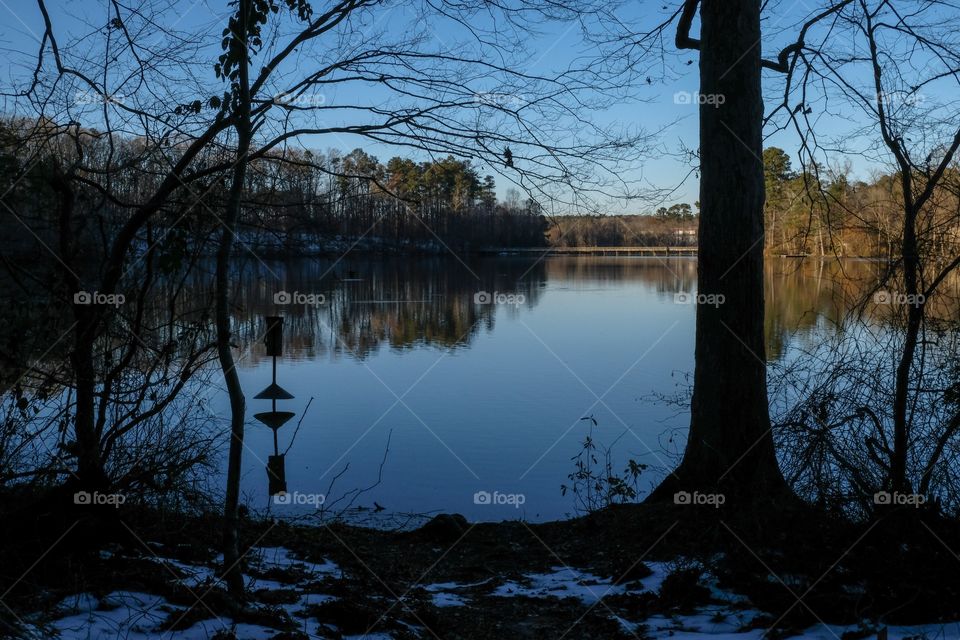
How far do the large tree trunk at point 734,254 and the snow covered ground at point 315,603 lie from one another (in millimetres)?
1503

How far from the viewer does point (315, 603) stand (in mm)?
4363

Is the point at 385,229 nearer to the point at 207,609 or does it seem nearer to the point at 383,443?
the point at 383,443

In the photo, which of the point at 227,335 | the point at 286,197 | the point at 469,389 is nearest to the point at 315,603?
the point at 227,335

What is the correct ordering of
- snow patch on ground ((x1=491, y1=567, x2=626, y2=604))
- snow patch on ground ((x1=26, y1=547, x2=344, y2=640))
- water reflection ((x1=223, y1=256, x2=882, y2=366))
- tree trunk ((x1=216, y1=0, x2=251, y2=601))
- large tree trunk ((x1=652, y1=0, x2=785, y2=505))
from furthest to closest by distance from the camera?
water reflection ((x1=223, y1=256, x2=882, y2=366)) < large tree trunk ((x1=652, y1=0, x2=785, y2=505)) < snow patch on ground ((x1=491, y1=567, x2=626, y2=604)) < tree trunk ((x1=216, y1=0, x2=251, y2=601)) < snow patch on ground ((x1=26, y1=547, x2=344, y2=640))

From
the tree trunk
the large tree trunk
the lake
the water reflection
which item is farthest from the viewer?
the water reflection

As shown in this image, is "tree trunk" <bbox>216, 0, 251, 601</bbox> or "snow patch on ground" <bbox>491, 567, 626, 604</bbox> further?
"snow patch on ground" <bbox>491, 567, 626, 604</bbox>

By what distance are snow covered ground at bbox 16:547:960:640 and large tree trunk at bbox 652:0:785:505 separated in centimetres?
150

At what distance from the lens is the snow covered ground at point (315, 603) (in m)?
3.65

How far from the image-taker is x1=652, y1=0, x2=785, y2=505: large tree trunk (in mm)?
6551

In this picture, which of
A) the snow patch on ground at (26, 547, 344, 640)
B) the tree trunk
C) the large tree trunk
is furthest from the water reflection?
the snow patch on ground at (26, 547, 344, 640)

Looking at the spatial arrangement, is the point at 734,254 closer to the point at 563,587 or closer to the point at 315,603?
the point at 563,587

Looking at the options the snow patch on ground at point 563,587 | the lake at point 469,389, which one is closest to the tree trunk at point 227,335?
the lake at point 469,389

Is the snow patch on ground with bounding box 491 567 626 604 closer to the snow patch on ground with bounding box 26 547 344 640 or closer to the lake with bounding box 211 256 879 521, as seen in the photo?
the snow patch on ground with bounding box 26 547 344 640

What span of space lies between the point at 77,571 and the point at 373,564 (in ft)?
7.01
